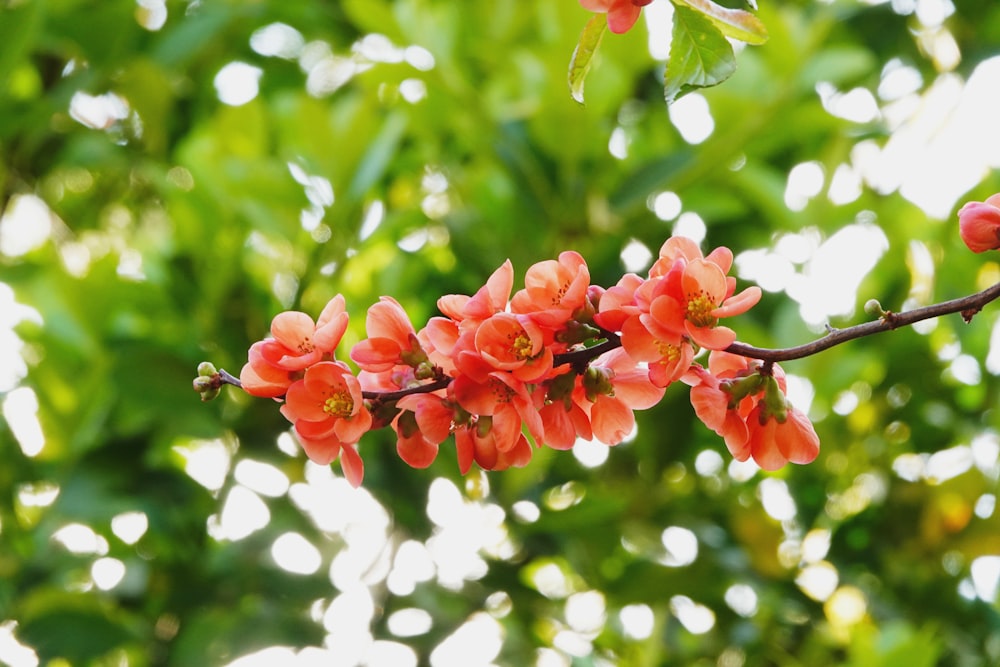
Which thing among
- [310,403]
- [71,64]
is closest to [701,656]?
[310,403]

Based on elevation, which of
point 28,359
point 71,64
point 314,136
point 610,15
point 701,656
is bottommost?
point 701,656

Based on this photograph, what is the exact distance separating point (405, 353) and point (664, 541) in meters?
0.94

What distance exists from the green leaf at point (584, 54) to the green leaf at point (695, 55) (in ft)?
0.12

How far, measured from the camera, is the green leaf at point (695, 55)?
49 cm

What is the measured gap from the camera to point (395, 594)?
50.5 inches

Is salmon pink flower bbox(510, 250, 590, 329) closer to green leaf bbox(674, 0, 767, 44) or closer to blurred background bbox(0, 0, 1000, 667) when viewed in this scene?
green leaf bbox(674, 0, 767, 44)

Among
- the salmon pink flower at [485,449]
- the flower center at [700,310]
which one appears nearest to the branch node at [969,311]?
the flower center at [700,310]

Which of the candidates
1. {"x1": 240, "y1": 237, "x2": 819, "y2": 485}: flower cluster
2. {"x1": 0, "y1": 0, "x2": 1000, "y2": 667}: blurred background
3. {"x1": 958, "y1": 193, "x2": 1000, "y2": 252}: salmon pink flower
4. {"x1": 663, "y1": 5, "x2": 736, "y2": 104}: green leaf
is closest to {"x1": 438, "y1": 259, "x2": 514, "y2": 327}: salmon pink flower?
{"x1": 240, "y1": 237, "x2": 819, "y2": 485}: flower cluster

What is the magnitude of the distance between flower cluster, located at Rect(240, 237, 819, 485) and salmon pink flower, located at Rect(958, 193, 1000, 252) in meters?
0.11

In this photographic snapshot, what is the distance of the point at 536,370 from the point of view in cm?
48

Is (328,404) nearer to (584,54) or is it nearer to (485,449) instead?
(485,449)

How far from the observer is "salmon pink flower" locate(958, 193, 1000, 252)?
509 mm

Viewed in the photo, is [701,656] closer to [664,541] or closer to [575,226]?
[664,541]

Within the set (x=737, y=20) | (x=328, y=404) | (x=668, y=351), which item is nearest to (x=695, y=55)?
(x=737, y=20)
